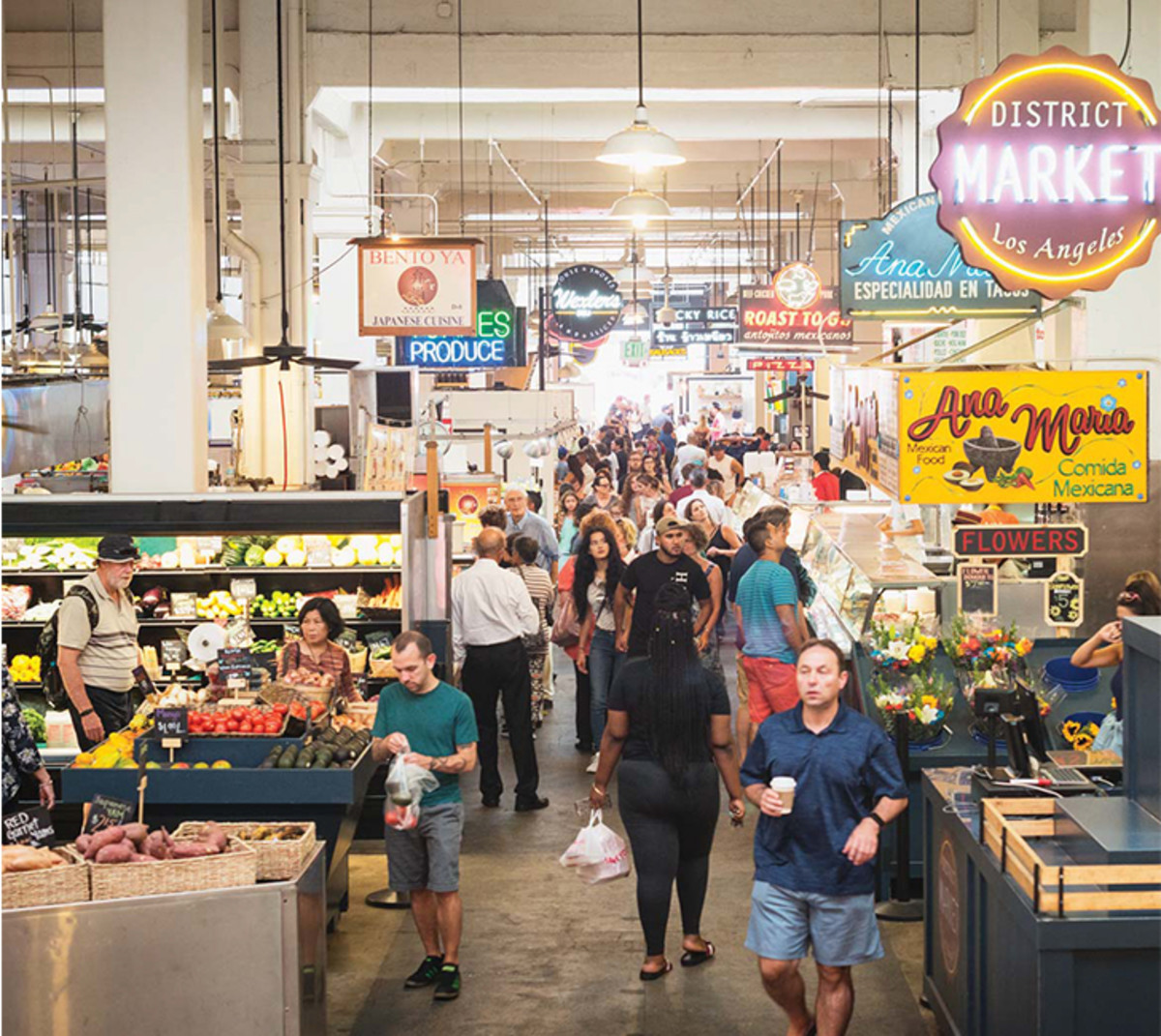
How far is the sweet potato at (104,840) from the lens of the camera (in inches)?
208

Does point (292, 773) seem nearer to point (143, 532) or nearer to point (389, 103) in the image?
point (143, 532)

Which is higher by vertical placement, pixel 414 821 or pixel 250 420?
pixel 250 420

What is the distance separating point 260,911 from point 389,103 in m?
16.1

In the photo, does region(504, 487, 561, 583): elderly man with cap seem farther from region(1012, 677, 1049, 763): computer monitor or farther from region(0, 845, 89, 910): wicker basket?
region(0, 845, 89, 910): wicker basket

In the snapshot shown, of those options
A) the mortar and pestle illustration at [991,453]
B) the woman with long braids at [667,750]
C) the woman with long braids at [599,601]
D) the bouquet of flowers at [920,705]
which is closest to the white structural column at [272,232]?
the woman with long braids at [599,601]

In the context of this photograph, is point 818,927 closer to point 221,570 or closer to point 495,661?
point 495,661

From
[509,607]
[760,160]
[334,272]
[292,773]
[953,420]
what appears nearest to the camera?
[292,773]

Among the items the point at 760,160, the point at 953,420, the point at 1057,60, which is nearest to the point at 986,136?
the point at 1057,60

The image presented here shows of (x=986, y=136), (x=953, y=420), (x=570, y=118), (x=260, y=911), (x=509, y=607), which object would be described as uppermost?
(x=570, y=118)

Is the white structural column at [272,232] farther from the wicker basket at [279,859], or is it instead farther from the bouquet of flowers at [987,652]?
the wicker basket at [279,859]

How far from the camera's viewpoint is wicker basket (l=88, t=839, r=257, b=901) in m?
5.12

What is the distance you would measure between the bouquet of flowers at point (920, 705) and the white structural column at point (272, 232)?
8300 millimetres

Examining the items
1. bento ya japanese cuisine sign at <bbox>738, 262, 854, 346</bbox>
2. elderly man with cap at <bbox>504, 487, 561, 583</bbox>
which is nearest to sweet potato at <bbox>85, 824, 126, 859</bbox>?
elderly man with cap at <bbox>504, 487, 561, 583</bbox>

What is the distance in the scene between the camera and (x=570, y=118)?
20328mm
